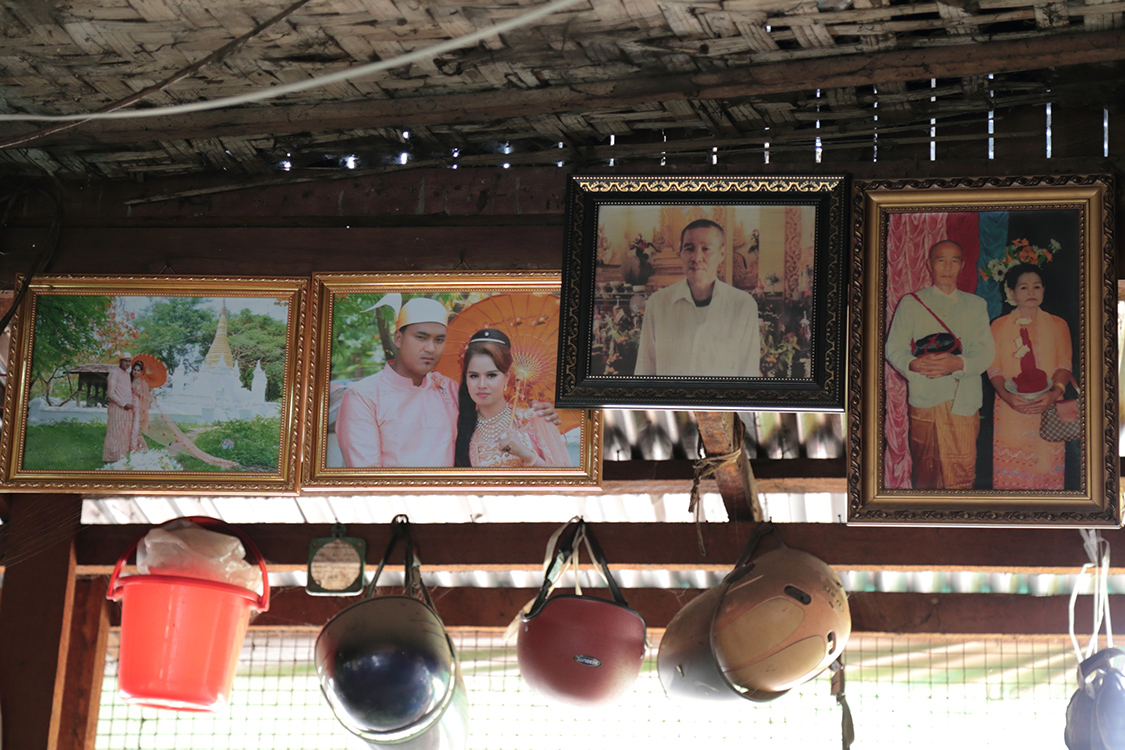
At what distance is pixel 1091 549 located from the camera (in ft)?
13.2

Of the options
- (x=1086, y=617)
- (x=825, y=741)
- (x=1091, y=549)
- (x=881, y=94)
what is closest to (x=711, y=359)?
(x=881, y=94)

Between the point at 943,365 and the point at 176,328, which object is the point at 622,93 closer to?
the point at 943,365

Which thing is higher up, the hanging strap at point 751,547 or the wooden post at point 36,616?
the hanging strap at point 751,547

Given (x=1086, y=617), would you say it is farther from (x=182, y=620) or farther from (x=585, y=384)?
(x=182, y=620)

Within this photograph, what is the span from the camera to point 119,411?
3742mm

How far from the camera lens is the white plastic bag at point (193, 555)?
3.88 meters

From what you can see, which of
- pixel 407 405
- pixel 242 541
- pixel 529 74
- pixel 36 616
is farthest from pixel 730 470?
pixel 36 616

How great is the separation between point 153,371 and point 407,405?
0.74 m

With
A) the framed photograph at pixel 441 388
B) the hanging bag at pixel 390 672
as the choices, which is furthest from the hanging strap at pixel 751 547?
the hanging bag at pixel 390 672

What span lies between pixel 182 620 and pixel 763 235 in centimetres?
198

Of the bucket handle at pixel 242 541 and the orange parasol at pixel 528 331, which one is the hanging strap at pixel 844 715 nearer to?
the orange parasol at pixel 528 331

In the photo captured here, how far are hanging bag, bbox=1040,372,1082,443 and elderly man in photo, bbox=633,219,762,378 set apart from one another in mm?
704

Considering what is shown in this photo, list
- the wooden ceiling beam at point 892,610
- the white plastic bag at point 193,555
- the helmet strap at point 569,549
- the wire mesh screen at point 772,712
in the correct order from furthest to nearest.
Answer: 1. the wire mesh screen at point 772,712
2. the wooden ceiling beam at point 892,610
3. the helmet strap at point 569,549
4. the white plastic bag at point 193,555

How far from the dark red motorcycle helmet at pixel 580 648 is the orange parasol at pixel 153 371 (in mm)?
1234
